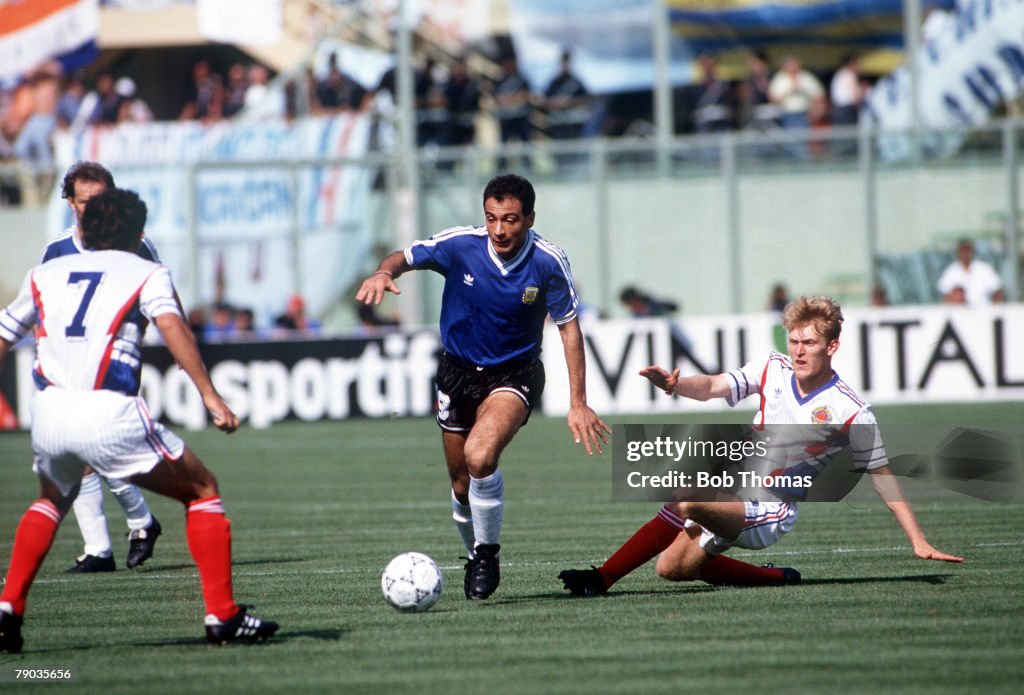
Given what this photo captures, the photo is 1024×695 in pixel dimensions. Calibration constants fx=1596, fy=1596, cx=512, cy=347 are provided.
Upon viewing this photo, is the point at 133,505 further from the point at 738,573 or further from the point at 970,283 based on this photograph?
the point at 970,283

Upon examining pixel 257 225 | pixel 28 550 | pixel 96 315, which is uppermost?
pixel 257 225

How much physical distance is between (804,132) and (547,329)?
195 inches

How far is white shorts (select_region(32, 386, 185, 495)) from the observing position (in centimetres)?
626

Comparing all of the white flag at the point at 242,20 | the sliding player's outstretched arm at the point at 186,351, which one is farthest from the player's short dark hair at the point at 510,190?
the white flag at the point at 242,20

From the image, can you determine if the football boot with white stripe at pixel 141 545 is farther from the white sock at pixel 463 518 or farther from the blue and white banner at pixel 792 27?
the blue and white banner at pixel 792 27

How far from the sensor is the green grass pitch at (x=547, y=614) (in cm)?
591

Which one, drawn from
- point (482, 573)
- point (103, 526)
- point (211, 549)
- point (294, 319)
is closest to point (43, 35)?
point (294, 319)

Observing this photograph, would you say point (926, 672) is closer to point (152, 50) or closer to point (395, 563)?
point (395, 563)

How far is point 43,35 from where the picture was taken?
87.1ft

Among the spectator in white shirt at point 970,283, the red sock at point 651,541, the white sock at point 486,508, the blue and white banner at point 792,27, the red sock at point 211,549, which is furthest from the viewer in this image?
the blue and white banner at point 792,27

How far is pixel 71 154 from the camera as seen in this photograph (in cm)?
2497

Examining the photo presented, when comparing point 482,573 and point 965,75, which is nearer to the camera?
point 482,573

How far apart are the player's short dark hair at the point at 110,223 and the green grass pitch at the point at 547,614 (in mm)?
1689

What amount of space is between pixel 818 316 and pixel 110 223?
323 cm
